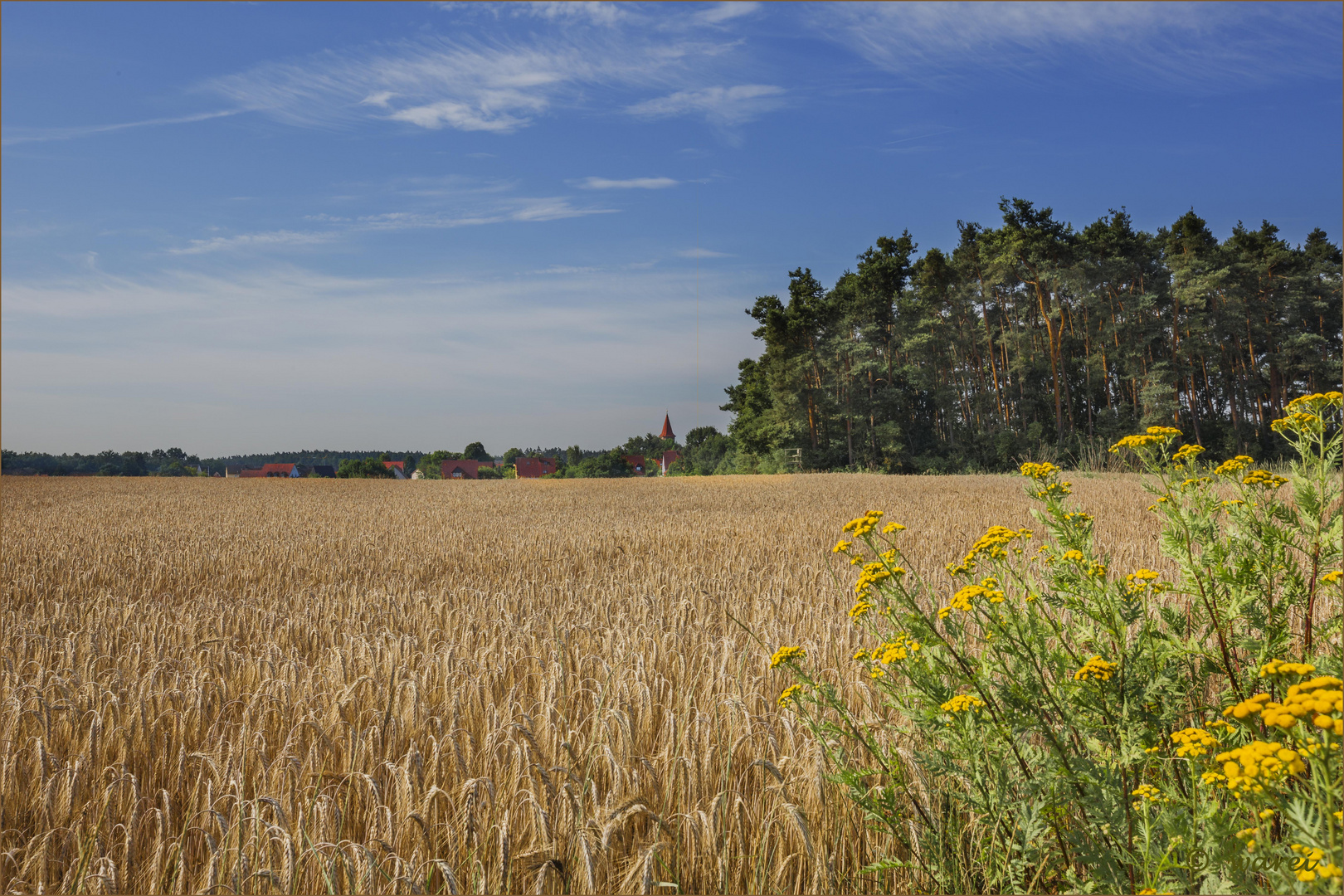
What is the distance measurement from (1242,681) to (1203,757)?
1.34 feet

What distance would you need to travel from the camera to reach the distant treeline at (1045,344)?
128ft

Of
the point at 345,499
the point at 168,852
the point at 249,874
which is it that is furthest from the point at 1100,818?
the point at 345,499

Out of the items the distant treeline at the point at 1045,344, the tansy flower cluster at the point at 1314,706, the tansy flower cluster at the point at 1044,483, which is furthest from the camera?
the distant treeline at the point at 1045,344

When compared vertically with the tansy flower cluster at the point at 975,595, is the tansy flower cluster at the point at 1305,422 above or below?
above

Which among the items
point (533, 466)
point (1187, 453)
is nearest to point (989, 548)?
Answer: point (1187, 453)

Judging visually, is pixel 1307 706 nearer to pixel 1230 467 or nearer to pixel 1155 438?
pixel 1155 438

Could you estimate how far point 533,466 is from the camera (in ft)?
297

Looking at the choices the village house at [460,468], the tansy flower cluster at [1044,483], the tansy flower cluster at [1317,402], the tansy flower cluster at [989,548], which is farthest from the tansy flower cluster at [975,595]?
the village house at [460,468]

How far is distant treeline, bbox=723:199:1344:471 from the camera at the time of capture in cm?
3891

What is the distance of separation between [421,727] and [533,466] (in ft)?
292

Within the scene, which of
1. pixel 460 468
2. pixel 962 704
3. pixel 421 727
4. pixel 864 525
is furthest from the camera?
pixel 460 468

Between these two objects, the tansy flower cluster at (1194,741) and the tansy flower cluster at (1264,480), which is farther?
the tansy flower cluster at (1264,480)

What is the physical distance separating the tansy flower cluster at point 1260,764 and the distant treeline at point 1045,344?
132 feet

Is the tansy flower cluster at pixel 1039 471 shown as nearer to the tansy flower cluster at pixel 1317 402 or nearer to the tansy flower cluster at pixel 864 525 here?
the tansy flower cluster at pixel 864 525
